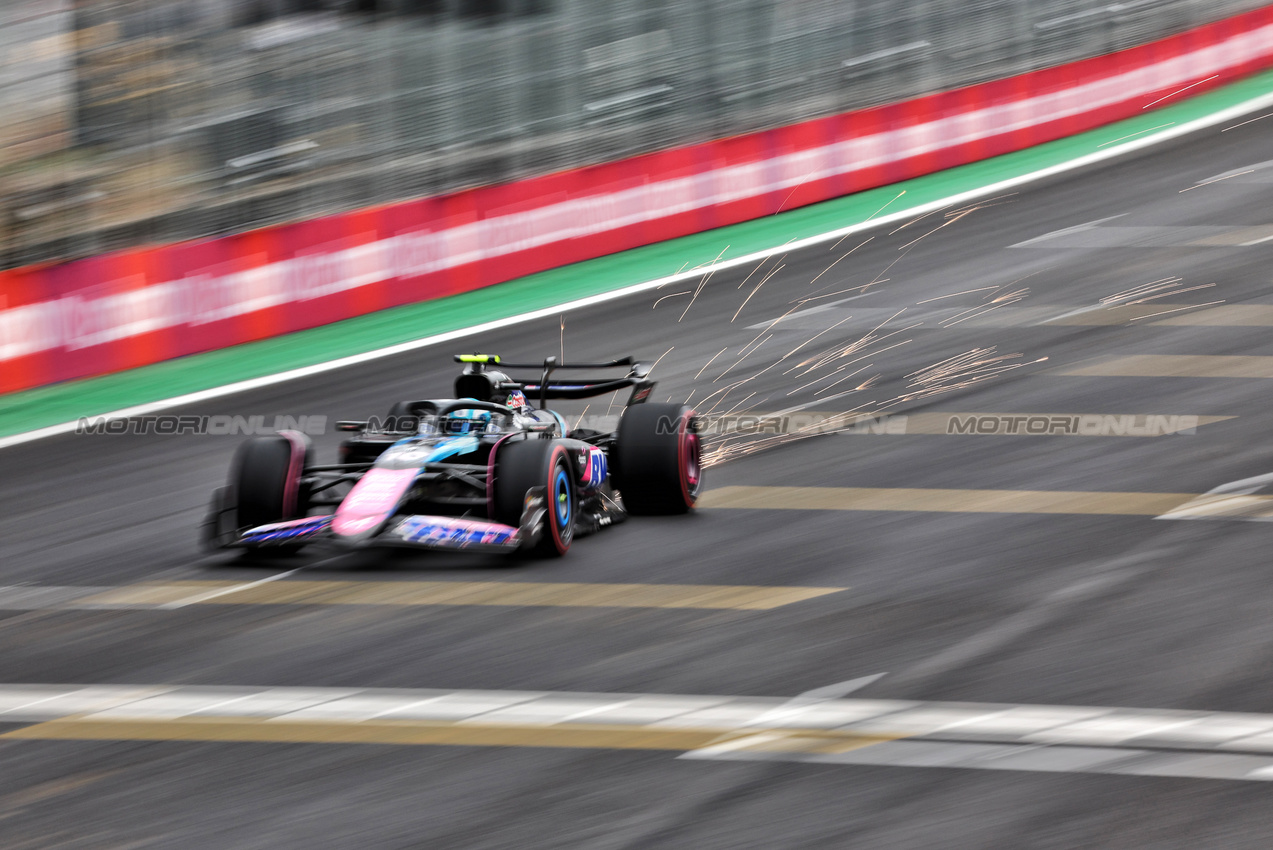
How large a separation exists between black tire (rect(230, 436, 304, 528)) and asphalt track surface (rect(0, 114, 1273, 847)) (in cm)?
29

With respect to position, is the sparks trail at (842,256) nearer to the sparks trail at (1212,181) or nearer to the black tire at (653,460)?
the sparks trail at (1212,181)

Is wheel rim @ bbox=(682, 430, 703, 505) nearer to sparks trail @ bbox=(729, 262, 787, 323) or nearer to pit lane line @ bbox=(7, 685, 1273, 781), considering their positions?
pit lane line @ bbox=(7, 685, 1273, 781)

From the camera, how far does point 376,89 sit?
1606cm

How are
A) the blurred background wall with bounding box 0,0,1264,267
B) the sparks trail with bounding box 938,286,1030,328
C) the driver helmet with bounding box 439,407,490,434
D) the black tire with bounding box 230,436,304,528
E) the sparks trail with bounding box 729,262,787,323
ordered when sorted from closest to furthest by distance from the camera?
the black tire with bounding box 230,436,304,528 < the driver helmet with bounding box 439,407,490,434 < the blurred background wall with bounding box 0,0,1264,267 < the sparks trail with bounding box 938,286,1030,328 < the sparks trail with bounding box 729,262,787,323

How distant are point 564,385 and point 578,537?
46.5 inches

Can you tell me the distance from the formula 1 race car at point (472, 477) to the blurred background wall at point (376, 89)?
546cm

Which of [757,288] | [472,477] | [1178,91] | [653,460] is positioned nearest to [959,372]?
[757,288]

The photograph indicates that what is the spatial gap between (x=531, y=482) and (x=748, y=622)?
56.5 inches

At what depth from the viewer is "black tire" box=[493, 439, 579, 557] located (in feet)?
26.4

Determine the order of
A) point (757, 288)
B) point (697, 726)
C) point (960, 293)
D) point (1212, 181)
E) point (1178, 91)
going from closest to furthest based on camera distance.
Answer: point (697, 726) < point (960, 293) < point (757, 288) < point (1212, 181) < point (1178, 91)

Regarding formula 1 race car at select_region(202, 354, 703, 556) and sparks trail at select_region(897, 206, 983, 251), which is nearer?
formula 1 race car at select_region(202, 354, 703, 556)

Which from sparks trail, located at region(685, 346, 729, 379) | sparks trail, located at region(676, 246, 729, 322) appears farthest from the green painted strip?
sparks trail, located at region(685, 346, 729, 379)

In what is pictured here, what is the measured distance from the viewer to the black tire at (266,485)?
8391 mm

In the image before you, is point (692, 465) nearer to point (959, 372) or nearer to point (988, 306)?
point (959, 372)
